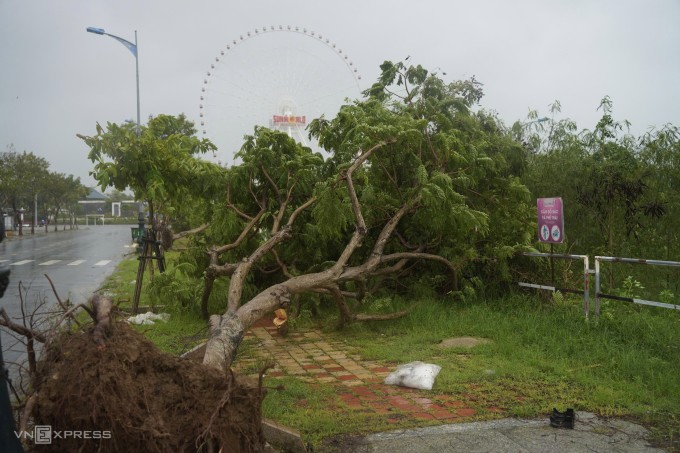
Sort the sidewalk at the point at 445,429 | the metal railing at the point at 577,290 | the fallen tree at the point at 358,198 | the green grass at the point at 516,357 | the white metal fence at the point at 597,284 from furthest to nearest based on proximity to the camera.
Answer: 1. the fallen tree at the point at 358,198
2. the metal railing at the point at 577,290
3. the white metal fence at the point at 597,284
4. the green grass at the point at 516,357
5. the sidewalk at the point at 445,429

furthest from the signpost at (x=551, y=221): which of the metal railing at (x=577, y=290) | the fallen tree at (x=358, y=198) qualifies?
the fallen tree at (x=358, y=198)

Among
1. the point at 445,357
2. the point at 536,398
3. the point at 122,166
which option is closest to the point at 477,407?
the point at 536,398

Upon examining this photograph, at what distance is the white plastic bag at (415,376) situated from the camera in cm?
520

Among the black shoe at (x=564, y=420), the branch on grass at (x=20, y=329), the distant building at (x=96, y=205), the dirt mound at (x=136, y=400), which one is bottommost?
Result: the black shoe at (x=564, y=420)

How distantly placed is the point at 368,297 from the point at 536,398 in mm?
3777

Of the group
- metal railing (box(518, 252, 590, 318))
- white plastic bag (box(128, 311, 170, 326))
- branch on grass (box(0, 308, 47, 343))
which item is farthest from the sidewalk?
white plastic bag (box(128, 311, 170, 326))

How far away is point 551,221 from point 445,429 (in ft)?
14.1

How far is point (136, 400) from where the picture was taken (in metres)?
3.10

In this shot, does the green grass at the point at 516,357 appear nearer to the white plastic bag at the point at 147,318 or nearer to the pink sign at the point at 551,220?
the white plastic bag at the point at 147,318

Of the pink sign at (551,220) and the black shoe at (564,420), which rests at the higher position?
the pink sign at (551,220)

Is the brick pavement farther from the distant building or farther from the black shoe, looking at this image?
the distant building

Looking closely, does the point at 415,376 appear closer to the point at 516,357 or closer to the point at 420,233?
the point at 516,357

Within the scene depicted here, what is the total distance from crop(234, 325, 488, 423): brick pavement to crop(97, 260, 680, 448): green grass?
136 millimetres

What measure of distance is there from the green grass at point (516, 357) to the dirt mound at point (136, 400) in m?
0.75
